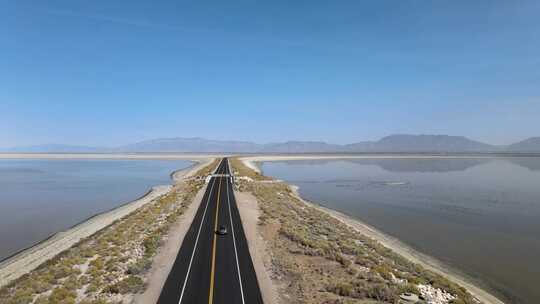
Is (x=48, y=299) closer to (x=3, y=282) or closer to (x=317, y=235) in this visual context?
(x=3, y=282)

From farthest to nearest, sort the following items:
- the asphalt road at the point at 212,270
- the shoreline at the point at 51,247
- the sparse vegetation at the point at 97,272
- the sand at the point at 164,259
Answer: the shoreline at the point at 51,247, the sparse vegetation at the point at 97,272, the sand at the point at 164,259, the asphalt road at the point at 212,270

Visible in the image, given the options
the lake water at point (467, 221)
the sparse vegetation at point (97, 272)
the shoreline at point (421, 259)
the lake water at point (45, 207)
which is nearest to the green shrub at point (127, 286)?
the sparse vegetation at point (97, 272)

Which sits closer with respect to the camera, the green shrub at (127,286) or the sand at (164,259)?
the sand at (164,259)

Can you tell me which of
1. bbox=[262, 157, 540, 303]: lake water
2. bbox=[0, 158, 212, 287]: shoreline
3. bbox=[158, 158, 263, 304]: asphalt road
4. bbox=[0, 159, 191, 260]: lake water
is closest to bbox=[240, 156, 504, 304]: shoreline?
bbox=[262, 157, 540, 303]: lake water

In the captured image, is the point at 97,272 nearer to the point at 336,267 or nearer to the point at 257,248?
the point at 257,248

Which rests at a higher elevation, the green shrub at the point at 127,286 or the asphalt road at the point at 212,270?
the asphalt road at the point at 212,270

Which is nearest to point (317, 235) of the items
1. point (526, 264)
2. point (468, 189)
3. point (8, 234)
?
point (526, 264)

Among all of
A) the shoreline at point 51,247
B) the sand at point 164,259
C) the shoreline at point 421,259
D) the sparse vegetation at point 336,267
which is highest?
the sand at point 164,259

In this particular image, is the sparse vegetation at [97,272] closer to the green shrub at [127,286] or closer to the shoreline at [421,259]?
the green shrub at [127,286]
